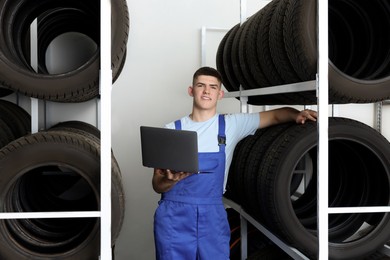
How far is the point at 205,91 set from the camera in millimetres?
2258

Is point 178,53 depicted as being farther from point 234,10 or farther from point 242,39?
point 242,39

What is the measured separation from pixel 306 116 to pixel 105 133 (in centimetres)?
96

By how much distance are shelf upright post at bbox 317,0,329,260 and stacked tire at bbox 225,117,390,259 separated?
138mm

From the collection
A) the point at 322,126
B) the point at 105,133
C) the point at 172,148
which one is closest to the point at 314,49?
the point at 322,126

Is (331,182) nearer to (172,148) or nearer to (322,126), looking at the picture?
(322,126)

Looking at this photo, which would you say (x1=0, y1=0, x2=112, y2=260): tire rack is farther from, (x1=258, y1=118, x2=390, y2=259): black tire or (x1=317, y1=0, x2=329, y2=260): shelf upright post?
(x1=317, y1=0, x2=329, y2=260): shelf upright post

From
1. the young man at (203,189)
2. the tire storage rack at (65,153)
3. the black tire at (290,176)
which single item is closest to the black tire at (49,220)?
the tire storage rack at (65,153)

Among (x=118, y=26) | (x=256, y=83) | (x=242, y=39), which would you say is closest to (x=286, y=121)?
(x=256, y=83)

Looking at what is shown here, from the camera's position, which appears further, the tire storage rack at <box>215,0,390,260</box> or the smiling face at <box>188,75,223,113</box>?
the smiling face at <box>188,75,223,113</box>

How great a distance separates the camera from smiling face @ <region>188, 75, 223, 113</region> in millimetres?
2248

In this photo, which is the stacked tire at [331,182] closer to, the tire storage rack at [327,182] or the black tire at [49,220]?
the tire storage rack at [327,182]

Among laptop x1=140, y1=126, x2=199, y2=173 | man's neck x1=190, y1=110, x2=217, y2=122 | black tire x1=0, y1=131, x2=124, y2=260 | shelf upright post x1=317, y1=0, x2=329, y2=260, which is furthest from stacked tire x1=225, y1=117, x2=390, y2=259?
black tire x1=0, y1=131, x2=124, y2=260

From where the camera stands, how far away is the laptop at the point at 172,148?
167cm

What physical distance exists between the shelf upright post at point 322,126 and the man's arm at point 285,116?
1.07 feet
